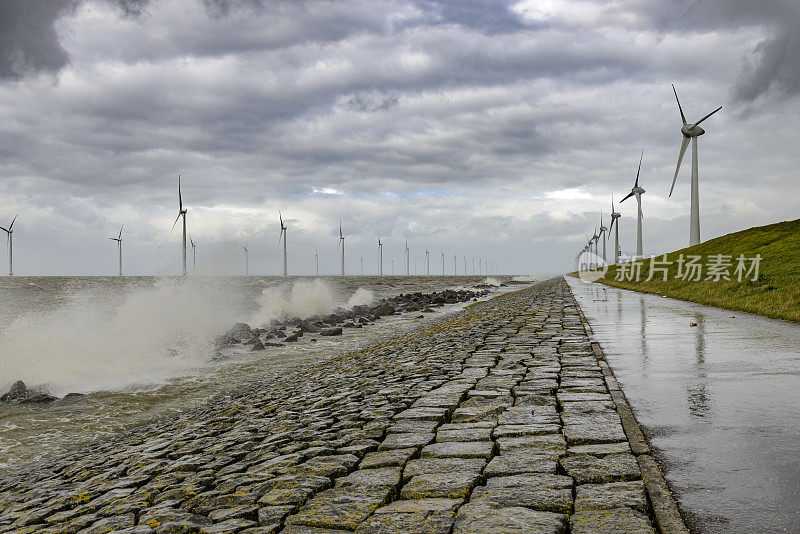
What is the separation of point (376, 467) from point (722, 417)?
370 cm

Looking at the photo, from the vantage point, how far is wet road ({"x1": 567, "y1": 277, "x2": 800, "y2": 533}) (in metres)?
3.95

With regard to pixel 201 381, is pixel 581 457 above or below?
above

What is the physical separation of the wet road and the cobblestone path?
0.40 metres

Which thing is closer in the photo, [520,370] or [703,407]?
[703,407]

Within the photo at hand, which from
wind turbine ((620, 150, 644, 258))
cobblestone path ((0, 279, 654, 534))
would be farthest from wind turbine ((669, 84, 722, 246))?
cobblestone path ((0, 279, 654, 534))

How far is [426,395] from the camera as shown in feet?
27.2

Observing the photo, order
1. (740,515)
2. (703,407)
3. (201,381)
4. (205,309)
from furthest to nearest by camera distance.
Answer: (205,309) → (201,381) → (703,407) → (740,515)

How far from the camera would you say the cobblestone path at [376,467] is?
407cm

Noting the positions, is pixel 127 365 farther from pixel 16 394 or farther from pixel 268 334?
pixel 268 334

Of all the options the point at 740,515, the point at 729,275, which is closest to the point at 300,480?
the point at 740,515

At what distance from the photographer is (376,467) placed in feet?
17.0

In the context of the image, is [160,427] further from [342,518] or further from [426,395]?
[342,518]

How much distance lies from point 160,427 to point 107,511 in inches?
196

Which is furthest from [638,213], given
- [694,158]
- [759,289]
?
[759,289]
